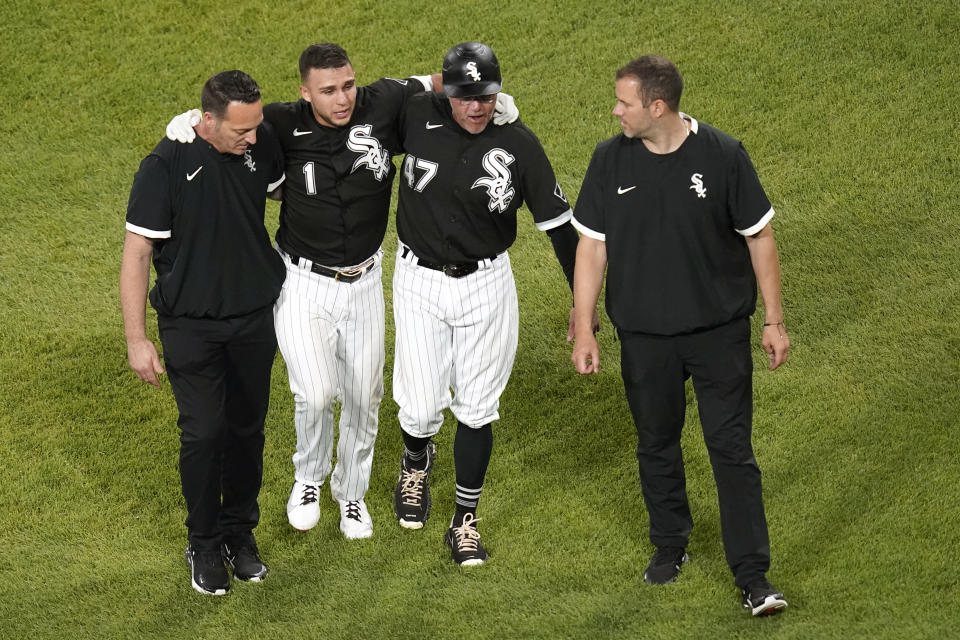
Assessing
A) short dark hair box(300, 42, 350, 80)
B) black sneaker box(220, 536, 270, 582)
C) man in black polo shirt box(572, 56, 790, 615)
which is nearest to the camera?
man in black polo shirt box(572, 56, 790, 615)

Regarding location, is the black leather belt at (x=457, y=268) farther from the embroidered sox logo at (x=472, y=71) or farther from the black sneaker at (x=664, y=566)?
the black sneaker at (x=664, y=566)

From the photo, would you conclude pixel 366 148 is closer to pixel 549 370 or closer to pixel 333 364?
pixel 333 364

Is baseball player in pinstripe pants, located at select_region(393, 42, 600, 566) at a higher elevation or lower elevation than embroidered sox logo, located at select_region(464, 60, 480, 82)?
lower

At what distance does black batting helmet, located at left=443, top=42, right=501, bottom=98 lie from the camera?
4.89 m

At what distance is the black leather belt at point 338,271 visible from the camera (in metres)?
5.24

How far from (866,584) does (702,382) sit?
1.11m

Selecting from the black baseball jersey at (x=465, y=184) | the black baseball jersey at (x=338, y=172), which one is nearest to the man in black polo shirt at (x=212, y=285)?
the black baseball jersey at (x=338, y=172)

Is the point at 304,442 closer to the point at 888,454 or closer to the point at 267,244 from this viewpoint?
the point at 267,244

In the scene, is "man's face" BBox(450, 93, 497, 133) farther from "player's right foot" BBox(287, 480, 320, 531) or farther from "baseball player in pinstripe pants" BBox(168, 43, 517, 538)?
"player's right foot" BBox(287, 480, 320, 531)

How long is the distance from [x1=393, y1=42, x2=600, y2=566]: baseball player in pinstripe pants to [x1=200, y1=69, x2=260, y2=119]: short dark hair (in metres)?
0.81

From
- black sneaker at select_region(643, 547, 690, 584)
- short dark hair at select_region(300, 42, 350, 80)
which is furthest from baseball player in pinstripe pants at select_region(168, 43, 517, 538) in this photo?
black sneaker at select_region(643, 547, 690, 584)

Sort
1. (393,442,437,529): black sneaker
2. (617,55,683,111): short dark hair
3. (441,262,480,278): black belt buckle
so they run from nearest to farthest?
1. (617,55,683,111): short dark hair
2. (441,262,480,278): black belt buckle
3. (393,442,437,529): black sneaker

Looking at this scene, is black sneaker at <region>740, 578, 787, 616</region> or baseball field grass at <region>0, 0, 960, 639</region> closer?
black sneaker at <region>740, 578, 787, 616</region>

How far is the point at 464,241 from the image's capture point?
5152 mm
